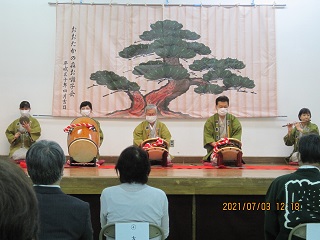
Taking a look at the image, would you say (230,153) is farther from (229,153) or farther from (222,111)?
(222,111)

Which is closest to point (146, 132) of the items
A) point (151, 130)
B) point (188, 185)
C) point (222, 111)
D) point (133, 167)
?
point (151, 130)

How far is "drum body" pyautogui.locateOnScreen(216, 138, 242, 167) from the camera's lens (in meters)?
4.86

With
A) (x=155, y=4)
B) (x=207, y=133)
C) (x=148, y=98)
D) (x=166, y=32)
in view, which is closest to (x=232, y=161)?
(x=207, y=133)

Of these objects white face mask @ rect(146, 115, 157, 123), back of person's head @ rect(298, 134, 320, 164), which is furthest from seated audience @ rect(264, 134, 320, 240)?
white face mask @ rect(146, 115, 157, 123)

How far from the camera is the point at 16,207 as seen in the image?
68cm

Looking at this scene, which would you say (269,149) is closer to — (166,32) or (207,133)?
(207,133)

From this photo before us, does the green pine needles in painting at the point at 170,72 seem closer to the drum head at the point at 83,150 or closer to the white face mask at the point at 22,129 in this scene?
the white face mask at the point at 22,129

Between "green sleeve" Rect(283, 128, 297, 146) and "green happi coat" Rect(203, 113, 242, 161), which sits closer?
"green happi coat" Rect(203, 113, 242, 161)

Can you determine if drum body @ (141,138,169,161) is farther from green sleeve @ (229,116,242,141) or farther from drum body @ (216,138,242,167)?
green sleeve @ (229,116,242,141)

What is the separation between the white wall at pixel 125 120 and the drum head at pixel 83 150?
1.81 meters

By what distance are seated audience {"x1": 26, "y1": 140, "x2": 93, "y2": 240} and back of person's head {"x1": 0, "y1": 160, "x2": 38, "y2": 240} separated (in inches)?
35.1

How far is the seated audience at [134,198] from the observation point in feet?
6.64

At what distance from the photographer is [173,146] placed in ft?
21.6

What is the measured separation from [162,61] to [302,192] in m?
4.86
